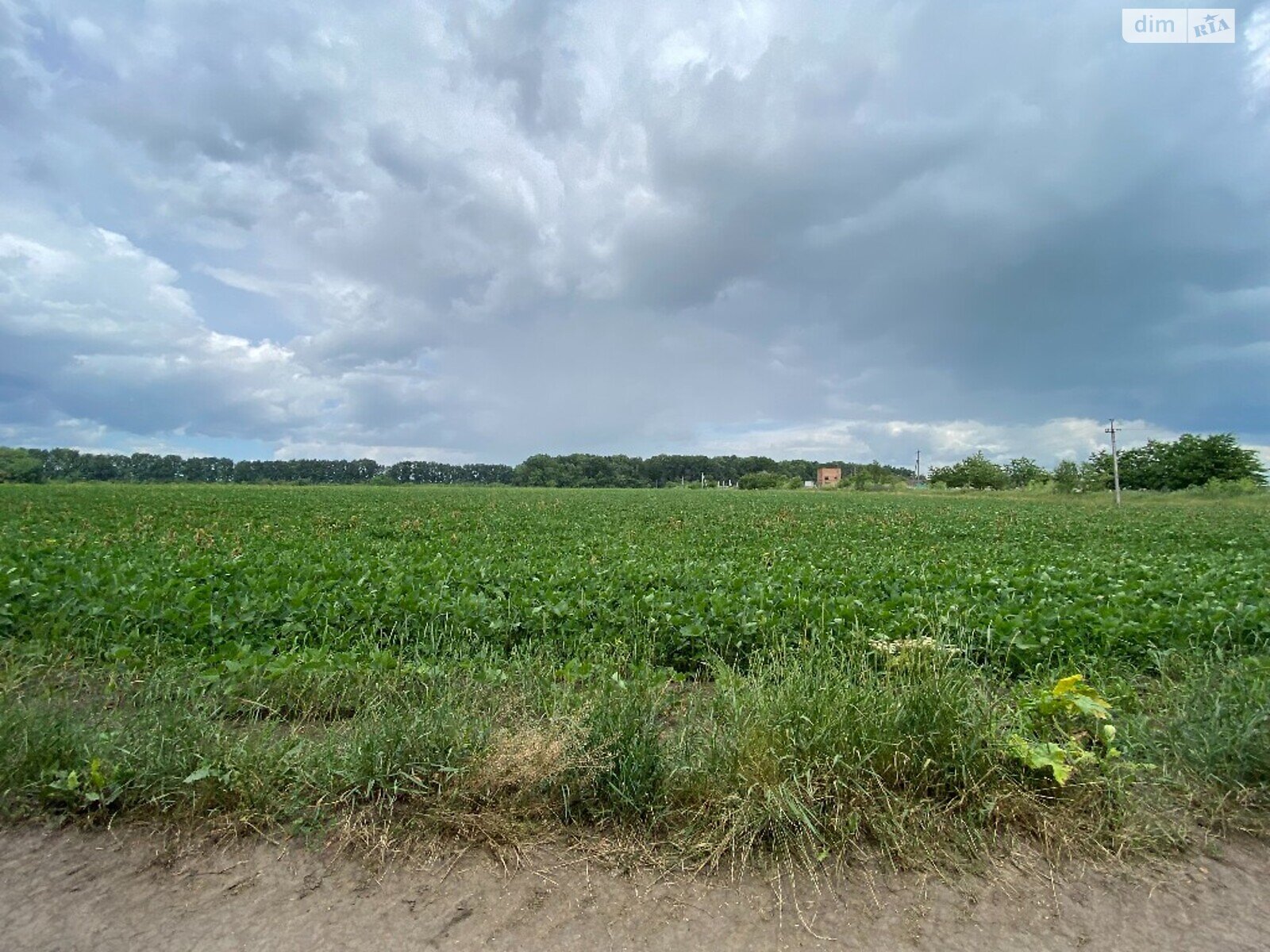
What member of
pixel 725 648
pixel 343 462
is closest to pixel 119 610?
pixel 725 648

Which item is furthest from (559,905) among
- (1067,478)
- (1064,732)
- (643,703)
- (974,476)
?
(974,476)

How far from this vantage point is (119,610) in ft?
20.2

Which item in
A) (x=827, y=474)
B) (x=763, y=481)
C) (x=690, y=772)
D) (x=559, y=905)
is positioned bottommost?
(x=559, y=905)

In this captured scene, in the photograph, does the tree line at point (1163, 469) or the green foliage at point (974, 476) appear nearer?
the tree line at point (1163, 469)

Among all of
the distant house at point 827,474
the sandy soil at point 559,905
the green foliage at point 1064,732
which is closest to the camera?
the sandy soil at point 559,905

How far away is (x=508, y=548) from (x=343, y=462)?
132506 millimetres

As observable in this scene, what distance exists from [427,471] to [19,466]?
223 feet

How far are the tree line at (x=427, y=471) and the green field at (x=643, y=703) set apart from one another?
102887 millimetres

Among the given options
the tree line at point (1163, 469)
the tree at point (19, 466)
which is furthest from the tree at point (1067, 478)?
the tree at point (19, 466)

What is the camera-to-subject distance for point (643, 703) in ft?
11.3

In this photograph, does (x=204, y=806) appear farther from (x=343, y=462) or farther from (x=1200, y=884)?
(x=343, y=462)

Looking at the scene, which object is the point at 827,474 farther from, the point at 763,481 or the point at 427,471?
the point at 427,471

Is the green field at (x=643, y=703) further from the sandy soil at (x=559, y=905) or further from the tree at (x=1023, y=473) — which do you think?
the tree at (x=1023, y=473)

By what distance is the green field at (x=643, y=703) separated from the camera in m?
2.91
